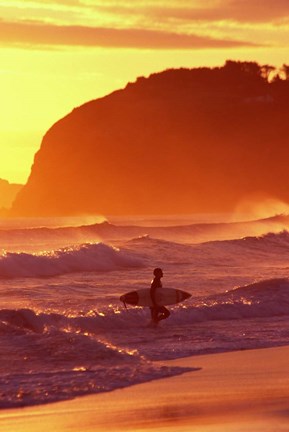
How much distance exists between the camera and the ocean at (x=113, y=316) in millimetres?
19016

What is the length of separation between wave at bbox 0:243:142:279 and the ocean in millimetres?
51

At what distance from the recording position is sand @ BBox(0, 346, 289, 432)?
15102mm

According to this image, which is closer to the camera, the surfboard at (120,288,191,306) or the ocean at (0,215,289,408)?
the ocean at (0,215,289,408)

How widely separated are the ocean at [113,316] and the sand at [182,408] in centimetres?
63

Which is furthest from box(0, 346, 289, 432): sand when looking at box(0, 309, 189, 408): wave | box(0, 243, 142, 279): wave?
box(0, 243, 142, 279): wave

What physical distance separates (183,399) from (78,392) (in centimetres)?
171

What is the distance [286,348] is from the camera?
72.8 ft

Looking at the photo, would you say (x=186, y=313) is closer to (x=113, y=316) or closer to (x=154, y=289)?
(x=154, y=289)

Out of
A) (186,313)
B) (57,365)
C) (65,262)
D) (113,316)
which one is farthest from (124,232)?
(57,365)

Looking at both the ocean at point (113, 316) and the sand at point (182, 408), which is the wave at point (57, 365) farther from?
the sand at point (182, 408)

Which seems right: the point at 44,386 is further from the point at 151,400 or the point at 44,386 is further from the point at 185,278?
the point at 185,278

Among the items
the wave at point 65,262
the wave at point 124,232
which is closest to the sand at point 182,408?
the wave at point 65,262

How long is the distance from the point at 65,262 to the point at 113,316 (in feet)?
68.3

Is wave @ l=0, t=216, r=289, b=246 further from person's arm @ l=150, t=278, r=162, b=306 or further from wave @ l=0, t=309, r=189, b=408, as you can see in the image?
wave @ l=0, t=309, r=189, b=408
